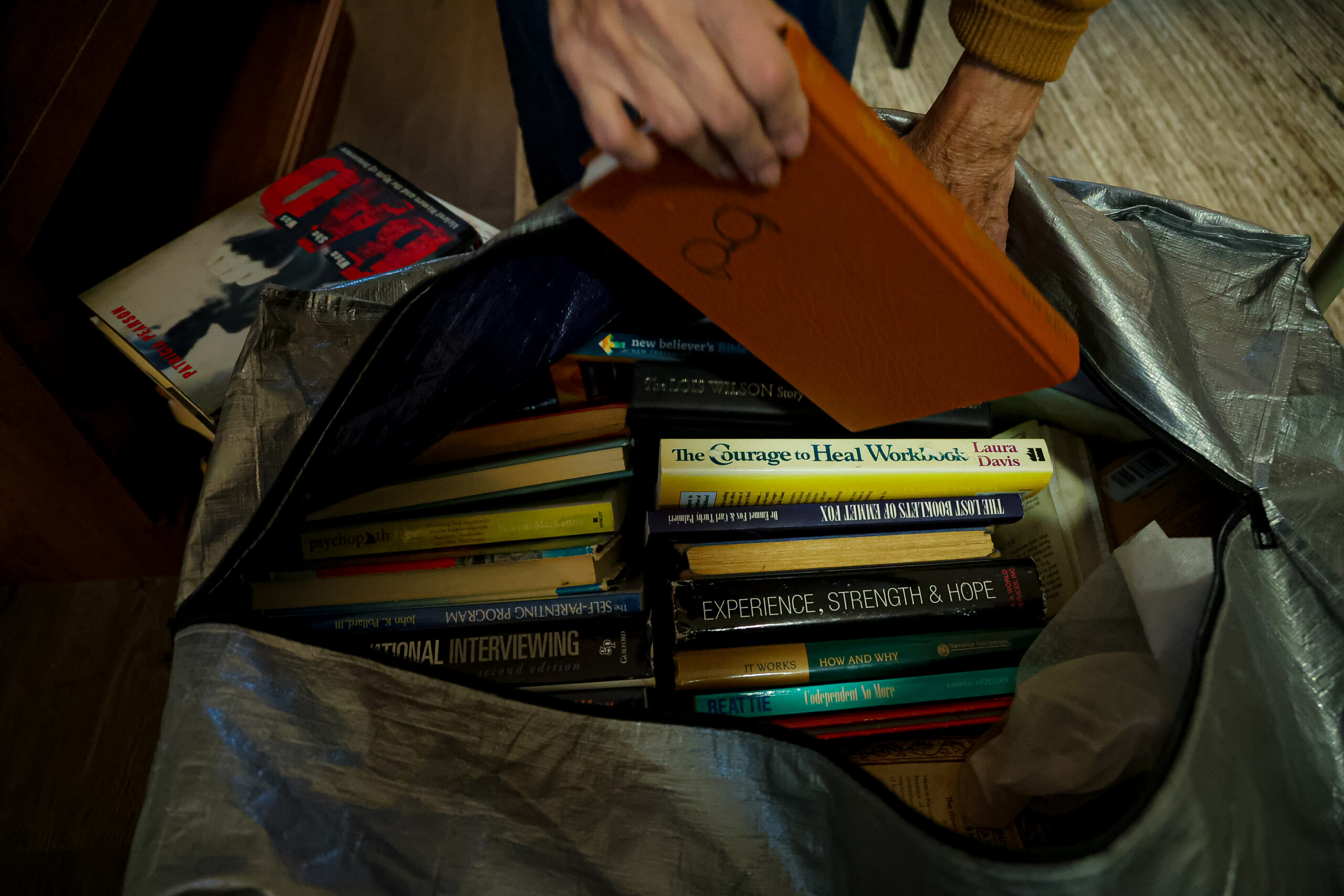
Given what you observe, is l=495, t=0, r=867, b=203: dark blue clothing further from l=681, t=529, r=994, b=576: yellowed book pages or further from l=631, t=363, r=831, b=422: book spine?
l=681, t=529, r=994, b=576: yellowed book pages

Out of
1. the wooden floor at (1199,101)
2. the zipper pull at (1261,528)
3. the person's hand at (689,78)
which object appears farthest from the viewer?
the wooden floor at (1199,101)

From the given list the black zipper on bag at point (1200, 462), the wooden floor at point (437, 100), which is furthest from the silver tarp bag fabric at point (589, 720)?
the wooden floor at point (437, 100)

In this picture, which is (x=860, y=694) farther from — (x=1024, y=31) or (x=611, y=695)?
(x=1024, y=31)

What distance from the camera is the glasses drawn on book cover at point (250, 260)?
0.79 meters

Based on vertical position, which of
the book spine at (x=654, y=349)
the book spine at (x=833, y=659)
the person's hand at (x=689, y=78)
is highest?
the person's hand at (x=689, y=78)

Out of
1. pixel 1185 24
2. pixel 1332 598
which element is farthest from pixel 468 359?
pixel 1185 24

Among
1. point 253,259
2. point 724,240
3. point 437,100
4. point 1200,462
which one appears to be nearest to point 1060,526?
point 1200,462

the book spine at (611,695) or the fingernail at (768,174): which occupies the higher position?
→ the fingernail at (768,174)

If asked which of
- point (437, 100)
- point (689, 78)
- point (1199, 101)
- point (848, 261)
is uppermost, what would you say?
point (689, 78)

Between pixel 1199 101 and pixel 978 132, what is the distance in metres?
1.34

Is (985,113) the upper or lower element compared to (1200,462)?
upper

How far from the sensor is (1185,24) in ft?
5.19

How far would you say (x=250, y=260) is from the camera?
2.97 ft

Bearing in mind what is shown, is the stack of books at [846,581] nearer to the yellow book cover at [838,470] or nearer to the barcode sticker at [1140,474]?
the yellow book cover at [838,470]
